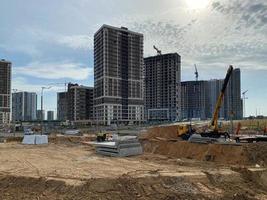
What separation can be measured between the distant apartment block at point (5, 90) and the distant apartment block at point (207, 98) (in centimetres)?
7432

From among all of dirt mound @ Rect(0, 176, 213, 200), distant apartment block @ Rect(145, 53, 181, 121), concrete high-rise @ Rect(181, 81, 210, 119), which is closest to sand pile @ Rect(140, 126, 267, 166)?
dirt mound @ Rect(0, 176, 213, 200)

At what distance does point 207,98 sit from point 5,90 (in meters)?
87.0

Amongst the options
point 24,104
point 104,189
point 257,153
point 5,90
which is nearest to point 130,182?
point 104,189

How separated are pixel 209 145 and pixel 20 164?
13.7 metres

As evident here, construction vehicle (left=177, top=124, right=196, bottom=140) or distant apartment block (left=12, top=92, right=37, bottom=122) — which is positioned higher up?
distant apartment block (left=12, top=92, right=37, bottom=122)

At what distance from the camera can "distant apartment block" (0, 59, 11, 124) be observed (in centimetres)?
14188

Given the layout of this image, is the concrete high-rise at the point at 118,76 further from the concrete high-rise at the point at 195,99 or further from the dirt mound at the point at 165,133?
the dirt mound at the point at 165,133

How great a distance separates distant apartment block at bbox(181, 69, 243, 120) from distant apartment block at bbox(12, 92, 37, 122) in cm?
7269

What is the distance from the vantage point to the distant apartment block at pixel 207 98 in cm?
14362

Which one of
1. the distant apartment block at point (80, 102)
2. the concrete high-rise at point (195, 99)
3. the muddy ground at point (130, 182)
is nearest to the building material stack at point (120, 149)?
the muddy ground at point (130, 182)

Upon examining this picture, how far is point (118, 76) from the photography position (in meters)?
158

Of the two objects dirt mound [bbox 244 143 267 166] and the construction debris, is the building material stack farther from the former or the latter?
the construction debris

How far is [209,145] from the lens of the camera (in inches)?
1065

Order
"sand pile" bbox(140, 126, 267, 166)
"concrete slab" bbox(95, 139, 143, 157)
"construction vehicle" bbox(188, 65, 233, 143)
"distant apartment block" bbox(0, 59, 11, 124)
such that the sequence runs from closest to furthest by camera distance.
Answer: "sand pile" bbox(140, 126, 267, 166) < "concrete slab" bbox(95, 139, 143, 157) < "construction vehicle" bbox(188, 65, 233, 143) < "distant apartment block" bbox(0, 59, 11, 124)
